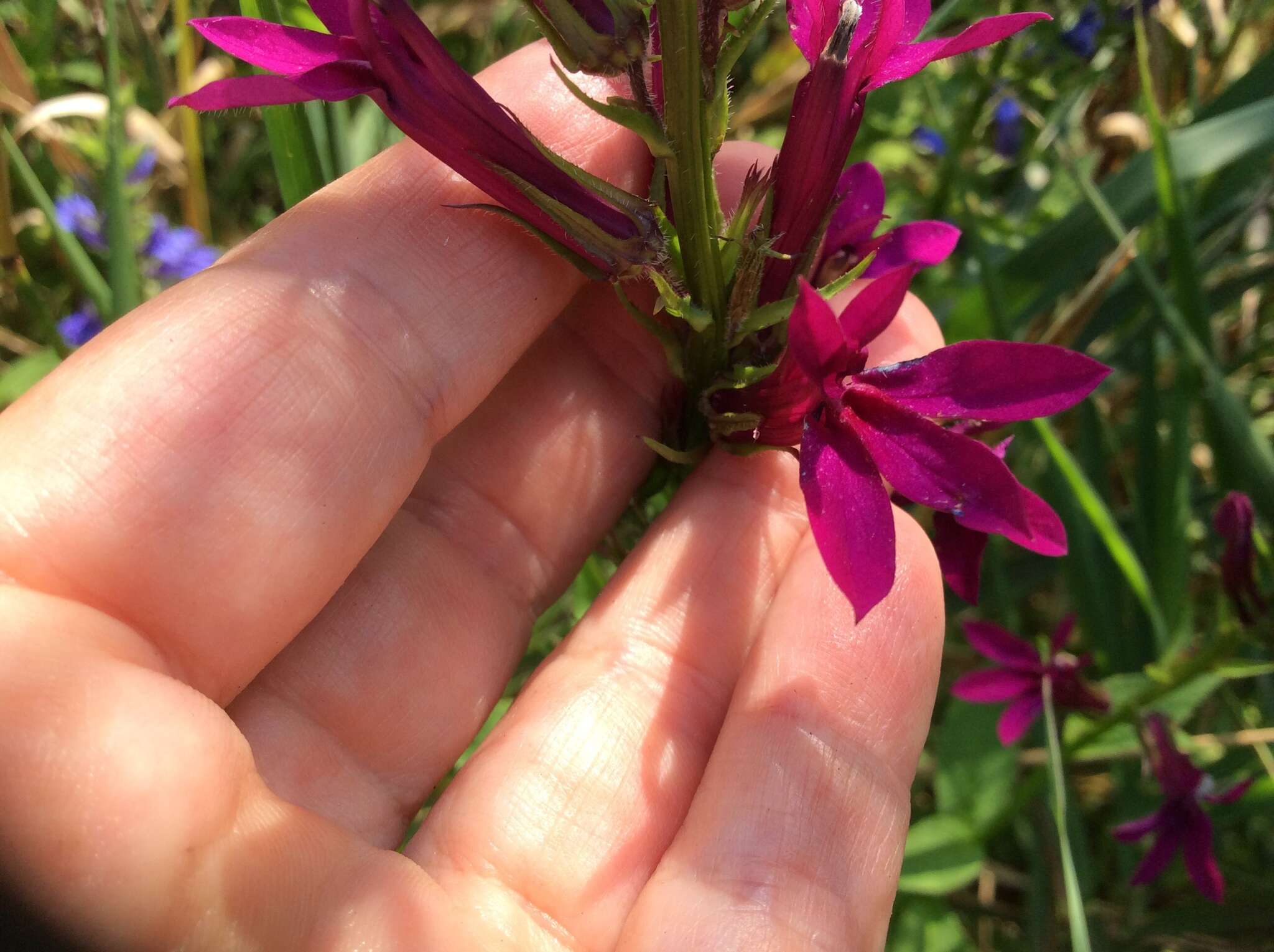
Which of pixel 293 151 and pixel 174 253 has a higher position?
pixel 293 151

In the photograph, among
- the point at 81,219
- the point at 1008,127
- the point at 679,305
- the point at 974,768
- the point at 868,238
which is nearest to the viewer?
the point at 679,305

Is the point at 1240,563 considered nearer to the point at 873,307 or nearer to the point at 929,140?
the point at 873,307

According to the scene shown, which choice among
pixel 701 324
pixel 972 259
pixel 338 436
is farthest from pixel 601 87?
pixel 972 259

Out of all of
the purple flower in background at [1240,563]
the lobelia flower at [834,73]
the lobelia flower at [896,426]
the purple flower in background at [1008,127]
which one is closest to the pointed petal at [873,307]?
the lobelia flower at [896,426]

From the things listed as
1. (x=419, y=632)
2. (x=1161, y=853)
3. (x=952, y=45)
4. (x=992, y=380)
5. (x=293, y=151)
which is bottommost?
(x=1161, y=853)

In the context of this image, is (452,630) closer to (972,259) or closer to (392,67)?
(392,67)

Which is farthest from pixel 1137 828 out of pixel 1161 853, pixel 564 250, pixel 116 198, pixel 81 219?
pixel 81 219
